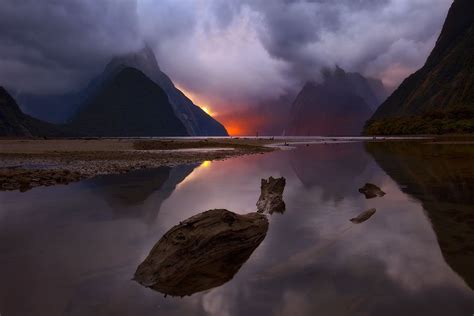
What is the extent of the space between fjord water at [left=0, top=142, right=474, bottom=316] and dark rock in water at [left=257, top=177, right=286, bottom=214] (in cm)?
67

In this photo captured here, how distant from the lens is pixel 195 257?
304 inches

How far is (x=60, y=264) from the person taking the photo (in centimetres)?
872

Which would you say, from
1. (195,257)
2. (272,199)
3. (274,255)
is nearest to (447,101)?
(272,199)

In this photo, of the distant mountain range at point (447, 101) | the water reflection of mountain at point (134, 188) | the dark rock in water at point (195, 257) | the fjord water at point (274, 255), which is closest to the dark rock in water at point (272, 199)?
the fjord water at point (274, 255)

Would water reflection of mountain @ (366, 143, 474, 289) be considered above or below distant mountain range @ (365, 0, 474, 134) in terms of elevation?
below

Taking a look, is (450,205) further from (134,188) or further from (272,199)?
(134,188)

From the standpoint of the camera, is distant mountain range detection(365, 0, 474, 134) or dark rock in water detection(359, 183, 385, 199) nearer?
dark rock in water detection(359, 183, 385, 199)

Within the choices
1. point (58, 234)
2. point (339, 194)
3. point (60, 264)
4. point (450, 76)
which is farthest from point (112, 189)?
point (450, 76)

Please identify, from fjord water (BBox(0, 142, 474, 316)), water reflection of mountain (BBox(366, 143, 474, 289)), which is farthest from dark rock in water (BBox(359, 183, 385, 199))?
water reflection of mountain (BBox(366, 143, 474, 289))

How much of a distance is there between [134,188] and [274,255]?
14.1 m

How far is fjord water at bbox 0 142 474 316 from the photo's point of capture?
6.48 meters

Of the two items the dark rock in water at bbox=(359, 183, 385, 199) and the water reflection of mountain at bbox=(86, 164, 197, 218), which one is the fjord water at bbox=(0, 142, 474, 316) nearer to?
the water reflection of mountain at bbox=(86, 164, 197, 218)

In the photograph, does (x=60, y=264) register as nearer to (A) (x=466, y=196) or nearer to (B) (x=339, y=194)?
(B) (x=339, y=194)

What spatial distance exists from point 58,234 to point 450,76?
8385 inches
